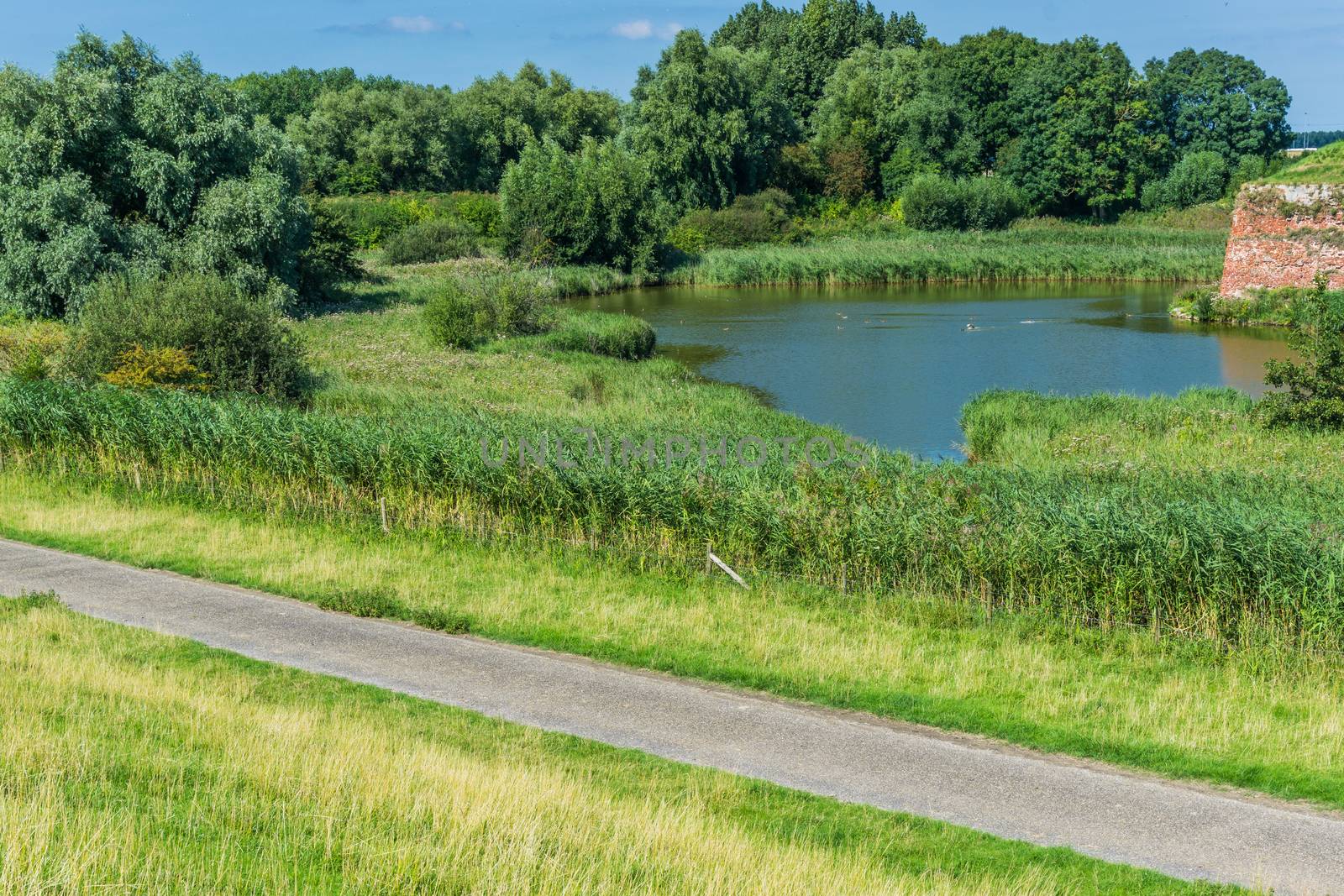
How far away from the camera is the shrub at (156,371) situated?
23.1m

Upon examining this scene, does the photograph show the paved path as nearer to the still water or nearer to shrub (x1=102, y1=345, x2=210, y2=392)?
shrub (x1=102, y1=345, x2=210, y2=392)

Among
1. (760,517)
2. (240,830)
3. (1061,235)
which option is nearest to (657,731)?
(240,830)

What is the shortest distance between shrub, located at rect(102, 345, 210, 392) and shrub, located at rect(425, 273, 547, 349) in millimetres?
11634

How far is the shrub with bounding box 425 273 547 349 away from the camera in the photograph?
3631cm

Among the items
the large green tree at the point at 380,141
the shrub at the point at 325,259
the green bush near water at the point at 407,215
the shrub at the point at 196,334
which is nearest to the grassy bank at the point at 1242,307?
the shrub at the point at 325,259

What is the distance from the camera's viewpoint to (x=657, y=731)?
10453 mm

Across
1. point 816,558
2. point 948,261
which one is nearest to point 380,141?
point 948,261

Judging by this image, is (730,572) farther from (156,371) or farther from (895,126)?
(895,126)

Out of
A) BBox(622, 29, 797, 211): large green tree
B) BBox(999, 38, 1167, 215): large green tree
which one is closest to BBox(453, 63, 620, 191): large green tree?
BBox(622, 29, 797, 211): large green tree

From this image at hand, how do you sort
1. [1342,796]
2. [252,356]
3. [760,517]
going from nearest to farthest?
[1342,796] → [760,517] → [252,356]

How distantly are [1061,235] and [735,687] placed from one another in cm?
6789

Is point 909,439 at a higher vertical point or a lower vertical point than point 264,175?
lower

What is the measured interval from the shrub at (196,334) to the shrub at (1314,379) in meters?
20.9

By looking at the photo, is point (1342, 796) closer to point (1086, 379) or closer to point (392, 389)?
point (392, 389)
